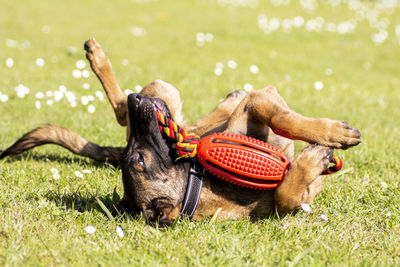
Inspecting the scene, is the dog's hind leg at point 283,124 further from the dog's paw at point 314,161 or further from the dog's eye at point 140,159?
the dog's eye at point 140,159

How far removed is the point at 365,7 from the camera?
1522 cm

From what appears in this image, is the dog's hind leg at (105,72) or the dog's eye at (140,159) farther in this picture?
the dog's hind leg at (105,72)

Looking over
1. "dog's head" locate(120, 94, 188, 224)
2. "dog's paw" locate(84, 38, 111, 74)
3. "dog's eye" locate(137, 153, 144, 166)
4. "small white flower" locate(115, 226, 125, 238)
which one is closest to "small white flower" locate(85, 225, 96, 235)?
"small white flower" locate(115, 226, 125, 238)

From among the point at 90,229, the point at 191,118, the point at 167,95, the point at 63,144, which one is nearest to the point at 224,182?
the point at 90,229

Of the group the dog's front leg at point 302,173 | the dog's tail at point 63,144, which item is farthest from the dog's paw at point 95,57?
the dog's front leg at point 302,173

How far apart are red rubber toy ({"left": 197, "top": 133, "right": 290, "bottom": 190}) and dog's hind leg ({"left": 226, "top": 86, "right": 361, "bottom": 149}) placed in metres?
0.21

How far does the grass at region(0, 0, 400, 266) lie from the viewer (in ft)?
9.38

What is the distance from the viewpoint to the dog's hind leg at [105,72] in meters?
4.63

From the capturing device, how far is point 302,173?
9.99ft

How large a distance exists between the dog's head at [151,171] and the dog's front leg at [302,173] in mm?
710

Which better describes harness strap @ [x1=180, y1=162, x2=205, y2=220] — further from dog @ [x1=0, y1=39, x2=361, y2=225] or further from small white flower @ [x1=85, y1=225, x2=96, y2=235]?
small white flower @ [x1=85, y1=225, x2=96, y2=235]

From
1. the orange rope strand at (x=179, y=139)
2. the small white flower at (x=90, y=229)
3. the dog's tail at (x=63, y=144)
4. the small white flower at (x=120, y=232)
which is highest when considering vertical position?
the orange rope strand at (x=179, y=139)

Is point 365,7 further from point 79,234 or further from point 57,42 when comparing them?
point 79,234

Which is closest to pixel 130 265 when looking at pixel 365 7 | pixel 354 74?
pixel 354 74
